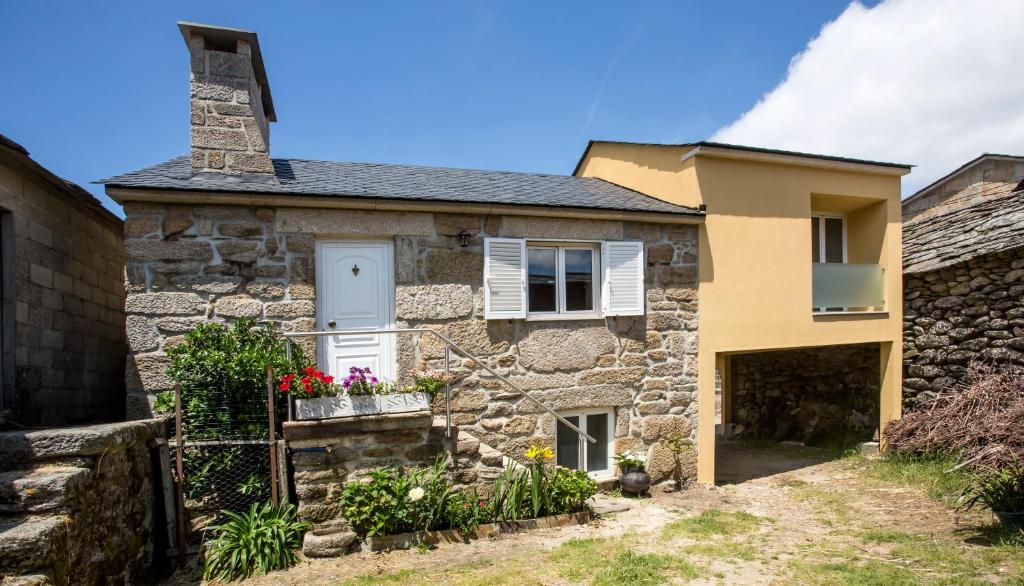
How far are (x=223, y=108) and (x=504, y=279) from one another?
3.93 meters

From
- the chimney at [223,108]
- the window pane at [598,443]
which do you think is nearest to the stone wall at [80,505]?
the chimney at [223,108]

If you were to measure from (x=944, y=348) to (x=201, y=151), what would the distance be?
11.1m

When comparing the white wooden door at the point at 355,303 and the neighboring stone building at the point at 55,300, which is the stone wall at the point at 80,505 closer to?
the neighboring stone building at the point at 55,300

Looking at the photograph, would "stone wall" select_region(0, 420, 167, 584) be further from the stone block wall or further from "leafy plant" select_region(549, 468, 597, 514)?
"leafy plant" select_region(549, 468, 597, 514)

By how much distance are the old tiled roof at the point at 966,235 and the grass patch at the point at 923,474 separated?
120 inches

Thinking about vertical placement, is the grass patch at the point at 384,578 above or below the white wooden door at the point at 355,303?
below

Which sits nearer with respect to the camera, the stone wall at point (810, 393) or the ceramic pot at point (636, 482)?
the ceramic pot at point (636, 482)

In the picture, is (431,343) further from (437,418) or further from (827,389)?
(827,389)

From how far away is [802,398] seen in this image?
442 inches

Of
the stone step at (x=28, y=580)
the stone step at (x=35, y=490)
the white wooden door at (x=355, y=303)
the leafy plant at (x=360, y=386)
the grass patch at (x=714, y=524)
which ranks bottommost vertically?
the grass patch at (x=714, y=524)

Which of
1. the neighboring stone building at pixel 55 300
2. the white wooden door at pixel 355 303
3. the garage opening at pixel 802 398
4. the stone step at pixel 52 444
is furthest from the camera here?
the garage opening at pixel 802 398

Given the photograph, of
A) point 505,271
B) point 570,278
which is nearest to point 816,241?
point 570,278

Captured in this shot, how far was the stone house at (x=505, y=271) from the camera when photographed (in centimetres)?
592

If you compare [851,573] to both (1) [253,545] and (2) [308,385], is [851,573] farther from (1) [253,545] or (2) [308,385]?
(1) [253,545]
